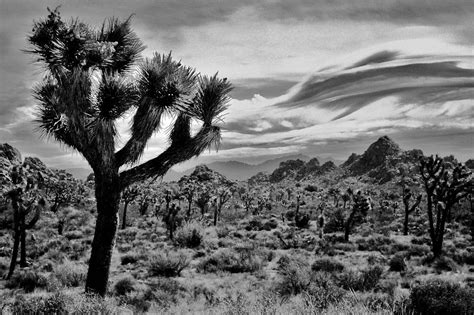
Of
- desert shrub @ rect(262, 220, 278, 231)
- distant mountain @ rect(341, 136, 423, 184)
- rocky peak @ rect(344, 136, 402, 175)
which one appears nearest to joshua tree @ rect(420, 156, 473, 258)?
desert shrub @ rect(262, 220, 278, 231)

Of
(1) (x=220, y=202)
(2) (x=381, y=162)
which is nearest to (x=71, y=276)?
(1) (x=220, y=202)

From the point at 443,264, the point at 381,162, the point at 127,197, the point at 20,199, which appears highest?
the point at 381,162

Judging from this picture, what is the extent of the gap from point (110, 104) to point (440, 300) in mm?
8672

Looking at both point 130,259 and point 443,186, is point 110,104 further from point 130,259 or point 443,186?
point 443,186

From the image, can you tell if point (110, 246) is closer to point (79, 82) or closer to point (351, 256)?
point (79, 82)

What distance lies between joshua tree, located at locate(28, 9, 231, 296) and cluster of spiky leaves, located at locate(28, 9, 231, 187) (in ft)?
0.07

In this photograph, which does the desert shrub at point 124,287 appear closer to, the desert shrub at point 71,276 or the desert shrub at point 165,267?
the desert shrub at point 71,276

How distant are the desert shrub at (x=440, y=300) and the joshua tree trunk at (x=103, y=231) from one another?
723 centimetres

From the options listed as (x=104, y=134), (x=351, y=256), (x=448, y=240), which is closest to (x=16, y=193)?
(x=104, y=134)

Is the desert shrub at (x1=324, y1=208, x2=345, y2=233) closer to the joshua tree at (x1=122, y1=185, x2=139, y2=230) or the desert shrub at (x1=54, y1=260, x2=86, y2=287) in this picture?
the joshua tree at (x1=122, y1=185, x2=139, y2=230)

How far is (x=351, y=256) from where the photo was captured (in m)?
21.6

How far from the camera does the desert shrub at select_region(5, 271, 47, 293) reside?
42.7ft

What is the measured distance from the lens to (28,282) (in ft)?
43.6

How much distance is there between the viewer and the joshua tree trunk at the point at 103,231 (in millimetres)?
8656
